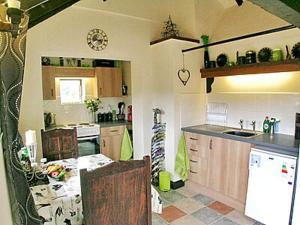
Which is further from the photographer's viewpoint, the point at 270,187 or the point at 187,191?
the point at 187,191

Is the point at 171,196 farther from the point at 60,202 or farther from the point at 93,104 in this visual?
the point at 93,104

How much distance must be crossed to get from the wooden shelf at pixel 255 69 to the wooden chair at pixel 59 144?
2.11 metres

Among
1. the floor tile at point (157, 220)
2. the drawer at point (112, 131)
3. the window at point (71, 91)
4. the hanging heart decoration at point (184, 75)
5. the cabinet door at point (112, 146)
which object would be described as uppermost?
the hanging heart decoration at point (184, 75)

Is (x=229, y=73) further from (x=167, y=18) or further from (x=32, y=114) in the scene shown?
(x=32, y=114)

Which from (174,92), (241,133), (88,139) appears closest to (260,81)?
(241,133)

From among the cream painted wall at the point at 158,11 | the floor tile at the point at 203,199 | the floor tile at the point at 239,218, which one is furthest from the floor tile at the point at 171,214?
the cream painted wall at the point at 158,11

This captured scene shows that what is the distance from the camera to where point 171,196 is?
10.1 feet

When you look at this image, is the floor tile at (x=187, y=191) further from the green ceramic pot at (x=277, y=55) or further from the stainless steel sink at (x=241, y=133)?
the green ceramic pot at (x=277, y=55)

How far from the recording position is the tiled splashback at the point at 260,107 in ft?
8.80

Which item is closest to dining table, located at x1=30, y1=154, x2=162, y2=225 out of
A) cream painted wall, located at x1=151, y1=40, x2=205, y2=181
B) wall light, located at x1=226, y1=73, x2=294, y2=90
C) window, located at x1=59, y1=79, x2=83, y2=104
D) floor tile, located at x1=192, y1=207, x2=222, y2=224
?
floor tile, located at x1=192, y1=207, x2=222, y2=224

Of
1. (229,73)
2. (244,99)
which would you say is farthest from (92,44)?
(244,99)

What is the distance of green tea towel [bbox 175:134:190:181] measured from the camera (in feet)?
10.6

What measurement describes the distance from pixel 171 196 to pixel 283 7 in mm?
2618

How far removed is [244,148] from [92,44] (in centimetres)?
232
